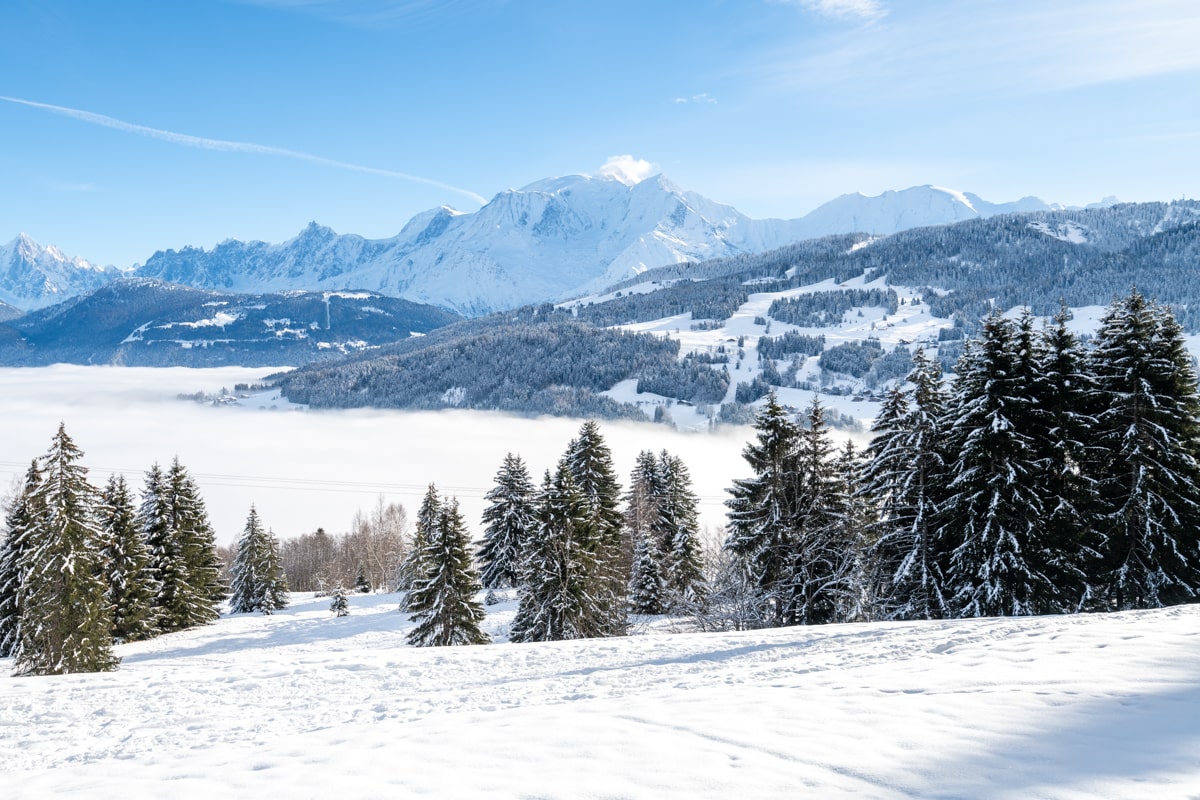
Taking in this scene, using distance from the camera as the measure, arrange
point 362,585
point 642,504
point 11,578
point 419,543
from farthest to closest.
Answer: point 362,585, point 642,504, point 419,543, point 11,578

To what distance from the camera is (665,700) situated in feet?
31.2

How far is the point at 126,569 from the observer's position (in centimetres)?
3491

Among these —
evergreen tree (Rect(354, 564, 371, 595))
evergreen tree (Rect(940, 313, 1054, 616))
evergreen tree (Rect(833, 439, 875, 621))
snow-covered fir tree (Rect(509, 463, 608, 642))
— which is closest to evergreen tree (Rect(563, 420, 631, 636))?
snow-covered fir tree (Rect(509, 463, 608, 642))

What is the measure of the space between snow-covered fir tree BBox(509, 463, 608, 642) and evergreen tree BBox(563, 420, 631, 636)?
0.55 meters

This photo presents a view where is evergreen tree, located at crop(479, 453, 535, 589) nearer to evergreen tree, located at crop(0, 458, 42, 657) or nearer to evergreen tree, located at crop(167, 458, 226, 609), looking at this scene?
evergreen tree, located at crop(167, 458, 226, 609)

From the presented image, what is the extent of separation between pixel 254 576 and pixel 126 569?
1811 cm

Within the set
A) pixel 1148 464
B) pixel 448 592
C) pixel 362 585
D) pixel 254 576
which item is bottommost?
pixel 362 585

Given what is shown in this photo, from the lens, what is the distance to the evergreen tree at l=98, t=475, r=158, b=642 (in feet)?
112

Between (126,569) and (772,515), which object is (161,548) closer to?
(126,569)

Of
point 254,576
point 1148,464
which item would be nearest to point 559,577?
point 1148,464

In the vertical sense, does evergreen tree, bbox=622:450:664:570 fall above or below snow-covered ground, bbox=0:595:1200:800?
below

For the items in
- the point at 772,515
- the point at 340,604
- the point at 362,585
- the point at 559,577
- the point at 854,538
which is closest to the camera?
the point at 854,538

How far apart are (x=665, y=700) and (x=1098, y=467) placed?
67.2 ft

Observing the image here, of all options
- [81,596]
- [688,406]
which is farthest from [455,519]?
[688,406]
